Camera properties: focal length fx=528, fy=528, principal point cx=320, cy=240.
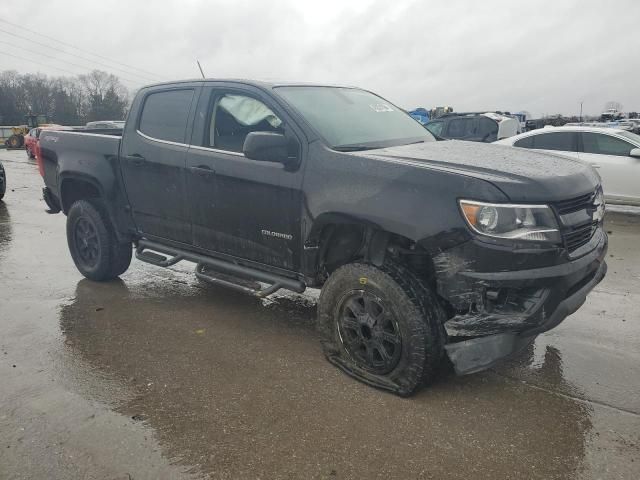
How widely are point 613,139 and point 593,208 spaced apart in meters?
7.05

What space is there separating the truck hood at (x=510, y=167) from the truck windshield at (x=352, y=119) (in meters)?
0.23

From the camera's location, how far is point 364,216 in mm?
3133

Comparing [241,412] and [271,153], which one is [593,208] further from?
[241,412]

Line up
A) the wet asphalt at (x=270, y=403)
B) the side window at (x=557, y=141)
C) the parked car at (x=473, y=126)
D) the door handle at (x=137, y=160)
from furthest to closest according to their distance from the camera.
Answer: the parked car at (x=473, y=126) → the side window at (x=557, y=141) → the door handle at (x=137, y=160) → the wet asphalt at (x=270, y=403)

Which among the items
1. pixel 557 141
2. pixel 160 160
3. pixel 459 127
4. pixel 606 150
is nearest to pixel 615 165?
pixel 606 150

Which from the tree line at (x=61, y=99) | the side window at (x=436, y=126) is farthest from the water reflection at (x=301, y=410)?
the tree line at (x=61, y=99)

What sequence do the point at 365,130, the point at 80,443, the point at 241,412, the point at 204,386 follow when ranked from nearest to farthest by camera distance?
the point at 80,443, the point at 241,412, the point at 204,386, the point at 365,130

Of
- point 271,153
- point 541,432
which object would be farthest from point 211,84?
point 541,432

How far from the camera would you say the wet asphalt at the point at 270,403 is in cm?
260

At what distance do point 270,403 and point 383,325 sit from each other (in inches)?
32.3

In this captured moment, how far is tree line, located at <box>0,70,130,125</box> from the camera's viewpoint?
65.8m

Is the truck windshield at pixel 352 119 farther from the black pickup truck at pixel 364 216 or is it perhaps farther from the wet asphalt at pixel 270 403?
the wet asphalt at pixel 270 403

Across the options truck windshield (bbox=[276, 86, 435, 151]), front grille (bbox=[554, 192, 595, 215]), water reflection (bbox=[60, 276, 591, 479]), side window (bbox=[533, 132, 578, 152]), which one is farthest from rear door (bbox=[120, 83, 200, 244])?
side window (bbox=[533, 132, 578, 152])

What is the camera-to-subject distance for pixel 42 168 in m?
5.71
